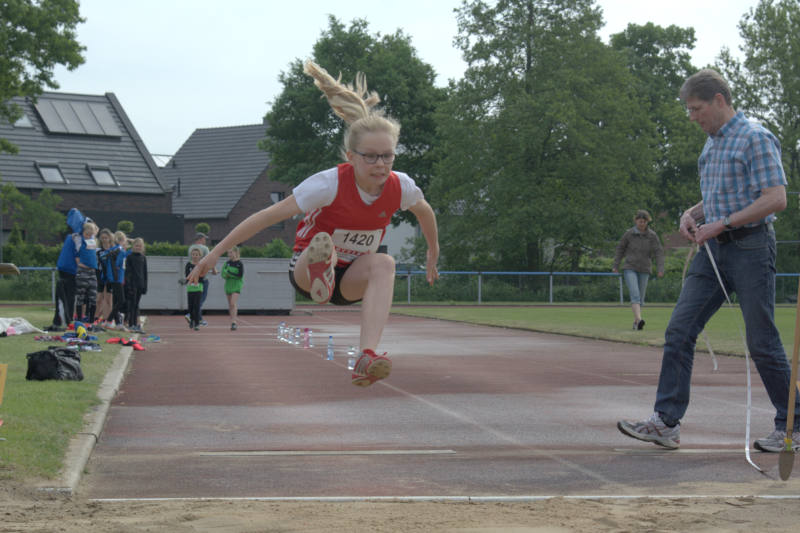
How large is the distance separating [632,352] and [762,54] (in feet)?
146

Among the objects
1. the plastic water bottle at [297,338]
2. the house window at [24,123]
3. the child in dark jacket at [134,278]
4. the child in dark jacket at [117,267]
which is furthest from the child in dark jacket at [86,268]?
the house window at [24,123]

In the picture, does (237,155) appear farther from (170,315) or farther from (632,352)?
(632,352)

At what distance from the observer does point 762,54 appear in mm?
55219

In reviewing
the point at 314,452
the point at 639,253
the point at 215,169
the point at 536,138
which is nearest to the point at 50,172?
the point at 215,169

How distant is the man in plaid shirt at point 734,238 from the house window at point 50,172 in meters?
46.3

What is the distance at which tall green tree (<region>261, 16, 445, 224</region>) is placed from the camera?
53469 millimetres

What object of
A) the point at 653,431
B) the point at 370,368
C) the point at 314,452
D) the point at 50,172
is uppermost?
the point at 50,172

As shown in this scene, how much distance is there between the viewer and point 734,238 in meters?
6.80

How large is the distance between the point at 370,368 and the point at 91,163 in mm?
47974

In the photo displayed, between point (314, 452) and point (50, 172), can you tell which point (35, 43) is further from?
point (314, 452)

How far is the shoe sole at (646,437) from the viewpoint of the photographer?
7.18 meters

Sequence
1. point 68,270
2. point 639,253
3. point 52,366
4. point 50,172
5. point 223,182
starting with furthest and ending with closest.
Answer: point 223,182 < point 50,172 < point 639,253 < point 68,270 < point 52,366

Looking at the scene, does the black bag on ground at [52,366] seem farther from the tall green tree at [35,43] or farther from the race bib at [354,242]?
the tall green tree at [35,43]

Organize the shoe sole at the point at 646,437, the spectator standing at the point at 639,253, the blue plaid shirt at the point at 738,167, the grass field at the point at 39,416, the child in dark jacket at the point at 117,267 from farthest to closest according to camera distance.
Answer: the spectator standing at the point at 639,253 → the child in dark jacket at the point at 117,267 → the shoe sole at the point at 646,437 → the blue plaid shirt at the point at 738,167 → the grass field at the point at 39,416
